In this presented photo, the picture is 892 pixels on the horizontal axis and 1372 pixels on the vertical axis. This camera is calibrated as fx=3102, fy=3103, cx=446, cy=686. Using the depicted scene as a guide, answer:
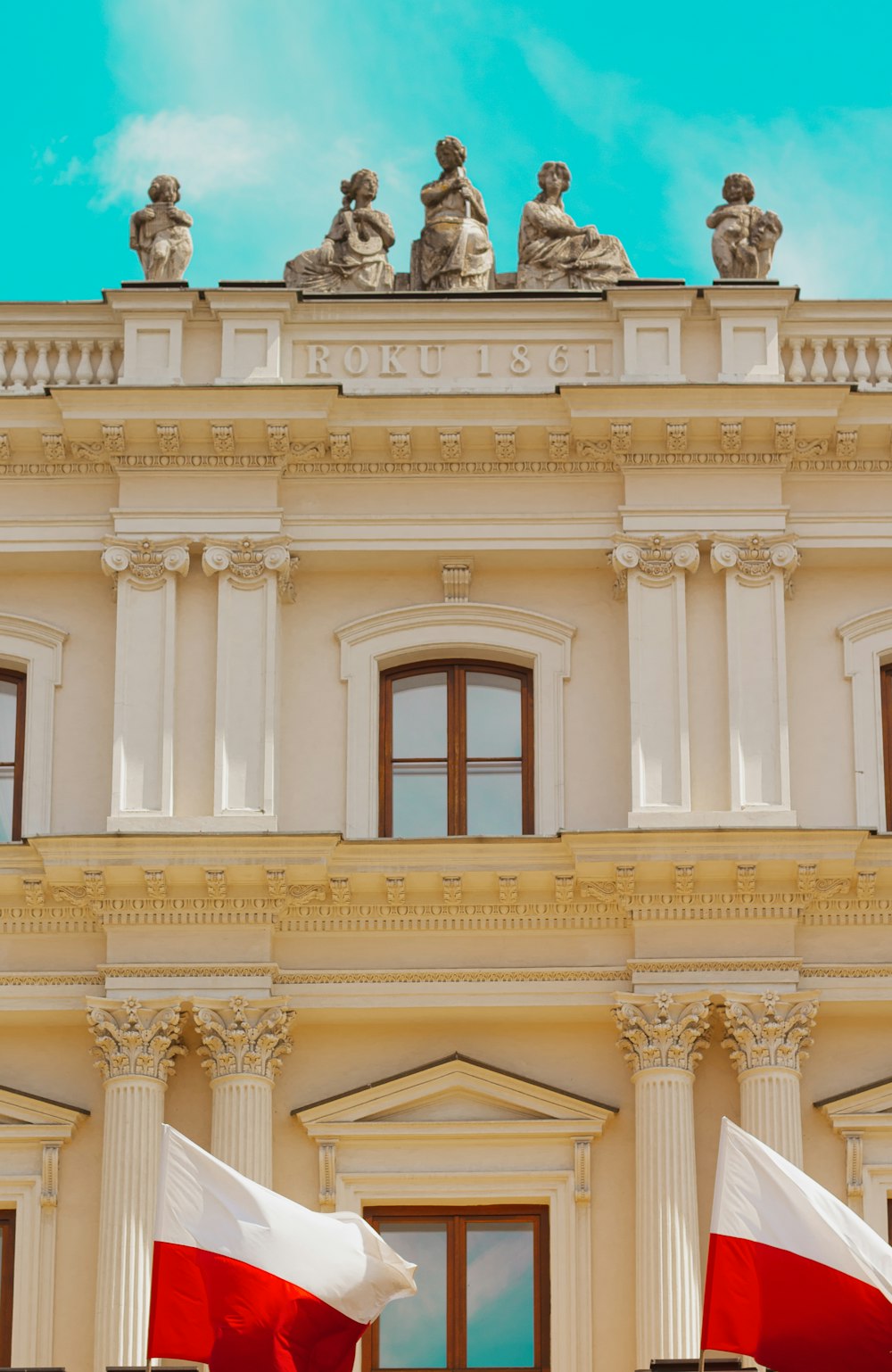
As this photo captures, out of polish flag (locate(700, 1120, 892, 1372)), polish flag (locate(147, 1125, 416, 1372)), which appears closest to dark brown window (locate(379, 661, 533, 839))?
polish flag (locate(147, 1125, 416, 1372))

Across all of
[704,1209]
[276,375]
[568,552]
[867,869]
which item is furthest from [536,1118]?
[276,375]

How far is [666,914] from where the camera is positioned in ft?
81.5

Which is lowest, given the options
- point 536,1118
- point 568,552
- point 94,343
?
point 536,1118

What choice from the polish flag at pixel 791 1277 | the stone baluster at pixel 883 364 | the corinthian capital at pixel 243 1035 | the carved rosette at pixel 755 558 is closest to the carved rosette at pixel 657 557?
the carved rosette at pixel 755 558

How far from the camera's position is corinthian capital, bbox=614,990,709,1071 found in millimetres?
24438

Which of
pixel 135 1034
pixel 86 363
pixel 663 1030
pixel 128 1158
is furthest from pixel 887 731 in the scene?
pixel 86 363

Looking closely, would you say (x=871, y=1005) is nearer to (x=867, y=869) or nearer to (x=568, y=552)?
(x=867, y=869)

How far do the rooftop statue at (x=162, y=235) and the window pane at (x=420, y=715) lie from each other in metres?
4.22

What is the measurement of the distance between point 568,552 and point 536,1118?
4.94 meters

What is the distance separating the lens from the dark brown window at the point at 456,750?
26.0 metres

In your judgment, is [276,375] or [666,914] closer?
[666,914]

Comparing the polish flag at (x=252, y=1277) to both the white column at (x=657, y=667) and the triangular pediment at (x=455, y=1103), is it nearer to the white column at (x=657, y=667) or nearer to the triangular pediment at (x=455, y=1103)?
the triangular pediment at (x=455, y=1103)

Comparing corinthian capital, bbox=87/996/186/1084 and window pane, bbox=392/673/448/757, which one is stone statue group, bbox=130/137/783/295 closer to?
window pane, bbox=392/673/448/757

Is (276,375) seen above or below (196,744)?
above
